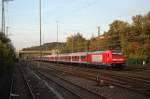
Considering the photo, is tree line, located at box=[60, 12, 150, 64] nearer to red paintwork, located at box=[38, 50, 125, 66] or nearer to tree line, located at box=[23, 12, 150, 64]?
tree line, located at box=[23, 12, 150, 64]

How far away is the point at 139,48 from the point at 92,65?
89.5 feet

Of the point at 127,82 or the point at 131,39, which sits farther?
the point at 131,39

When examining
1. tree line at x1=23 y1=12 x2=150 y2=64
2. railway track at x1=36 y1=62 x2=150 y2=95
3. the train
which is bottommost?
railway track at x1=36 y1=62 x2=150 y2=95

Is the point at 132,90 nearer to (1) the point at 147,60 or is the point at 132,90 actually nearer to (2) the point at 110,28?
(1) the point at 147,60

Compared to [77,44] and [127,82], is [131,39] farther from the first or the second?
[127,82]

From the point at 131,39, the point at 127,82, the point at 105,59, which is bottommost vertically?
the point at 127,82

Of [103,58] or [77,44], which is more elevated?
[77,44]

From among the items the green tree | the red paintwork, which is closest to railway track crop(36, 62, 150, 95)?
the red paintwork

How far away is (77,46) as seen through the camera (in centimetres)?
13962

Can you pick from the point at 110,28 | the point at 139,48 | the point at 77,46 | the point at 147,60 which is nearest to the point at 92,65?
the point at 147,60

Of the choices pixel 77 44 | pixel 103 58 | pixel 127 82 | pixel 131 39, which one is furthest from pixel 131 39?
pixel 127 82

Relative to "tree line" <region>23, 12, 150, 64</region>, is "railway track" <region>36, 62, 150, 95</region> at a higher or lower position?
lower

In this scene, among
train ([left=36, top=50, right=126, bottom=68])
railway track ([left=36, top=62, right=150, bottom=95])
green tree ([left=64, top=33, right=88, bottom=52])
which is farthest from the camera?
green tree ([left=64, top=33, right=88, bottom=52])

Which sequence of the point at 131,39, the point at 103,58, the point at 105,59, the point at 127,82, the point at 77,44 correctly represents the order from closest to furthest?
the point at 127,82
the point at 105,59
the point at 103,58
the point at 131,39
the point at 77,44
